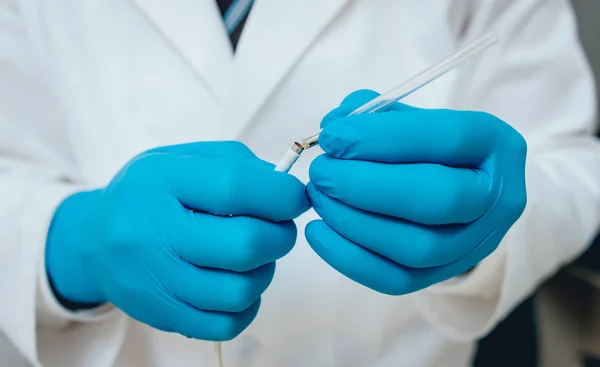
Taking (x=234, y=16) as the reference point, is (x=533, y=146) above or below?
below

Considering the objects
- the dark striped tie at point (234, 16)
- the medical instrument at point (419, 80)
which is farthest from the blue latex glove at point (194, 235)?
the dark striped tie at point (234, 16)

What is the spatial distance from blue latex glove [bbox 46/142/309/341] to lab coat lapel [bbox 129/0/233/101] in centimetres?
9

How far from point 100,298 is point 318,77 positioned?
248mm

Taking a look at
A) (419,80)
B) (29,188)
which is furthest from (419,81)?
(29,188)

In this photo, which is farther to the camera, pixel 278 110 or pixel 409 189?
pixel 278 110

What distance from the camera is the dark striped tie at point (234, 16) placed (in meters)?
0.49

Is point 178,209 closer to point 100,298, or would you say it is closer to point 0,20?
point 100,298

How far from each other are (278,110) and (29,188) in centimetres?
21

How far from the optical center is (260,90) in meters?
0.47

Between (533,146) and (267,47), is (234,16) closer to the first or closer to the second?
(267,47)

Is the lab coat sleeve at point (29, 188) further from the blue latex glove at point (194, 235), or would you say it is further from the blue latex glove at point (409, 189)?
the blue latex glove at point (409, 189)

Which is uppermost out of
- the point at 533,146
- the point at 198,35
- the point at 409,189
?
the point at 198,35

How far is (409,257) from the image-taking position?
353 mm

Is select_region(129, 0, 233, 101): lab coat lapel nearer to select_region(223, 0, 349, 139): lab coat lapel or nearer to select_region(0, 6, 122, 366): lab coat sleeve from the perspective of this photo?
select_region(223, 0, 349, 139): lab coat lapel
